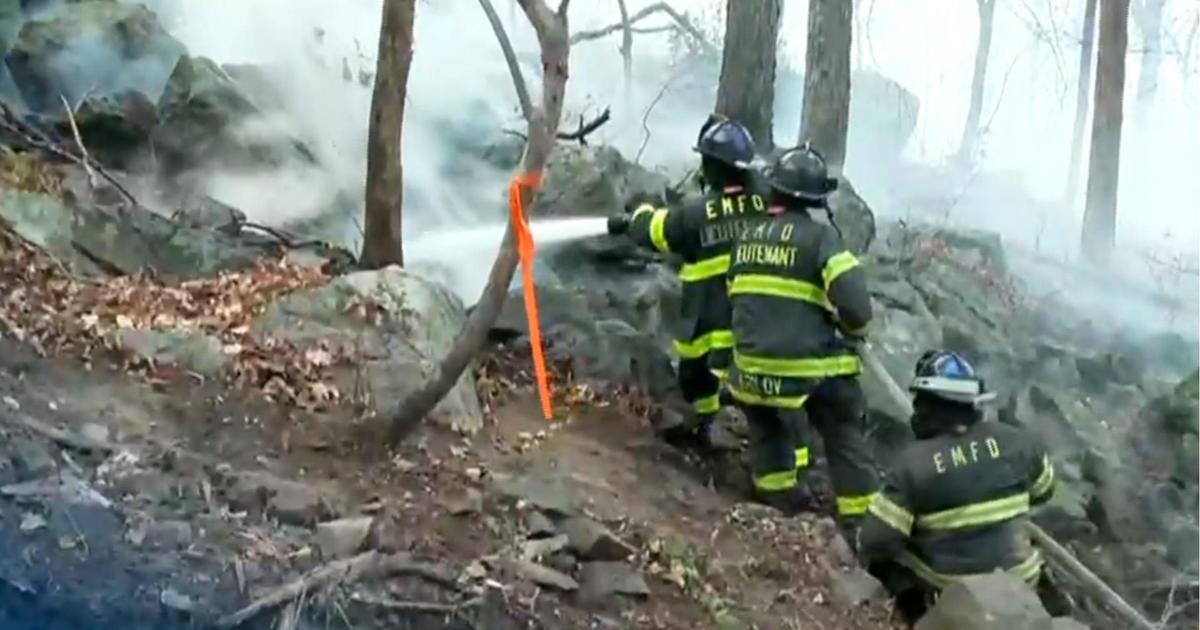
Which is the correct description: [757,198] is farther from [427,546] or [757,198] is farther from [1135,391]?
[1135,391]

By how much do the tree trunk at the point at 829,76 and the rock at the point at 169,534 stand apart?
7120 mm

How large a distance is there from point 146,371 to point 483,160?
6.07 metres

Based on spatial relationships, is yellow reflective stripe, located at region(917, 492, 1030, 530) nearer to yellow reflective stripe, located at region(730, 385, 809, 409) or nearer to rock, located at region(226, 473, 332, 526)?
yellow reflective stripe, located at region(730, 385, 809, 409)

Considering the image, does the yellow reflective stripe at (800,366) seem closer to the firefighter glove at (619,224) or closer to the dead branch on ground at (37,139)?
the firefighter glove at (619,224)

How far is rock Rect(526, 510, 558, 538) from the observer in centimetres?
503

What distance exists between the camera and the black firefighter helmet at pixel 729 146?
681 cm

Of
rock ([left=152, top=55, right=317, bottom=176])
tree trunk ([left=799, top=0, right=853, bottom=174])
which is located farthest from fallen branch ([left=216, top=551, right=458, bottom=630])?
tree trunk ([left=799, top=0, right=853, bottom=174])

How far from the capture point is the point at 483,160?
1139 cm

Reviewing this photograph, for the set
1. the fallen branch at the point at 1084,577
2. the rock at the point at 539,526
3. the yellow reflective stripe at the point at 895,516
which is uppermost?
the rock at the point at 539,526

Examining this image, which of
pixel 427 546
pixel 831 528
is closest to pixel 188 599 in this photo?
pixel 427 546

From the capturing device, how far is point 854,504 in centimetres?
657

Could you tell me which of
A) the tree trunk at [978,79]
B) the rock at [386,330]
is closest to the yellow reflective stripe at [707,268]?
the rock at [386,330]

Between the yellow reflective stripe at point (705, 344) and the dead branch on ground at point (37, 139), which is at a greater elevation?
the dead branch on ground at point (37, 139)

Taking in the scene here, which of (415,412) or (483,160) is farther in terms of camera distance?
(483,160)
